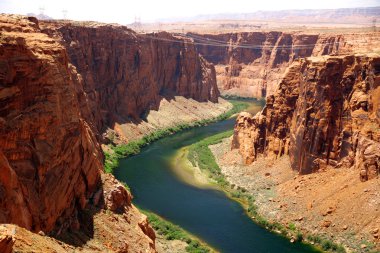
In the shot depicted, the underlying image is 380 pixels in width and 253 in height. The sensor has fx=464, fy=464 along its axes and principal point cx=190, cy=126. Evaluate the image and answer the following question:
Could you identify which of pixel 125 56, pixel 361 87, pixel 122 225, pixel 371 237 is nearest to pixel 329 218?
pixel 371 237

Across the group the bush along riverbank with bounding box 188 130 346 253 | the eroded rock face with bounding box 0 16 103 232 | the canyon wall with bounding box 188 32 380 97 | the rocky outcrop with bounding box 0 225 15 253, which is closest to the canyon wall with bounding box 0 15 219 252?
the eroded rock face with bounding box 0 16 103 232

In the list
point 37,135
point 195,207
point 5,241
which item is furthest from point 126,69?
point 5,241

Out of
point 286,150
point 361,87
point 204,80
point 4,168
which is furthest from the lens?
point 204,80

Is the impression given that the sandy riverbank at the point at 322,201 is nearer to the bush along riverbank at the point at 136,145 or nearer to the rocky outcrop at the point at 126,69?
the bush along riverbank at the point at 136,145

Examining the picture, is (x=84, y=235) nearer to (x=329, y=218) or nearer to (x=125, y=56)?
(x=329, y=218)

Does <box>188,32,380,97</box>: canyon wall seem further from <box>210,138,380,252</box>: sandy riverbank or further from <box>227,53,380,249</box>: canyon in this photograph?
<box>210,138,380,252</box>: sandy riverbank
